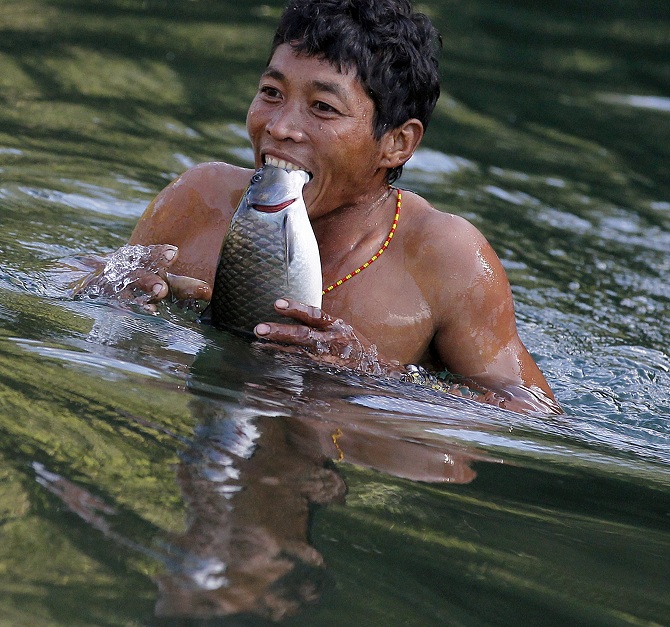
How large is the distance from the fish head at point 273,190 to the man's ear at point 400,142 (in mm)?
777

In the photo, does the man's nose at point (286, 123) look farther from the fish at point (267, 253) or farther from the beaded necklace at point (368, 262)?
the beaded necklace at point (368, 262)

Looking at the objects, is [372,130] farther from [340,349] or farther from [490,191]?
[490,191]

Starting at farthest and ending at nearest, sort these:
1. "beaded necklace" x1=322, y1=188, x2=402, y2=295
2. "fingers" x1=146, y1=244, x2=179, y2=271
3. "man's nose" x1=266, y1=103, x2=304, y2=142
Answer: "beaded necklace" x1=322, y1=188, x2=402, y2=295, "fingers" x1=146, y1=244, x2=179, y2=271, "man's nose" x1=266, y1=103, x2=304, y2=142

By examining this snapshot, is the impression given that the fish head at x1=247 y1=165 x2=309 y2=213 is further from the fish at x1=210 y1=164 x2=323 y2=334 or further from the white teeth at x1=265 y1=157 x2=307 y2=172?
the white teeth at x1=265 y1=157 x2=307 y2=172

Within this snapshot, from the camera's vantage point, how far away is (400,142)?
14.5 ft

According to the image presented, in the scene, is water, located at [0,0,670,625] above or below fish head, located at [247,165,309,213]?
below

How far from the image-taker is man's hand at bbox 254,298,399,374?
3.66 m

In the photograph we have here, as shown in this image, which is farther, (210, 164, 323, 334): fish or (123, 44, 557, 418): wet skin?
(123, 44, 557, 418): wet skin

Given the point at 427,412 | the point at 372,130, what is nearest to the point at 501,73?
the point at 372,130

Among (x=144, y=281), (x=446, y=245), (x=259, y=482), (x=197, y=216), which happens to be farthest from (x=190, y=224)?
(x=259, y=482)

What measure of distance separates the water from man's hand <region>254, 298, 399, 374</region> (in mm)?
102

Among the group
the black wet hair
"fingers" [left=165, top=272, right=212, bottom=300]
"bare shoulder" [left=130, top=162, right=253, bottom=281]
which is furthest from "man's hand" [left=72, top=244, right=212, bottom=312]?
the black wet hair

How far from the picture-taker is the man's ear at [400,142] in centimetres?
436

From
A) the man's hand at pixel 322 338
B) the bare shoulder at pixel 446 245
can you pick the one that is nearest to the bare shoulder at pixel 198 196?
the bare shoulder at pixel 446 245
